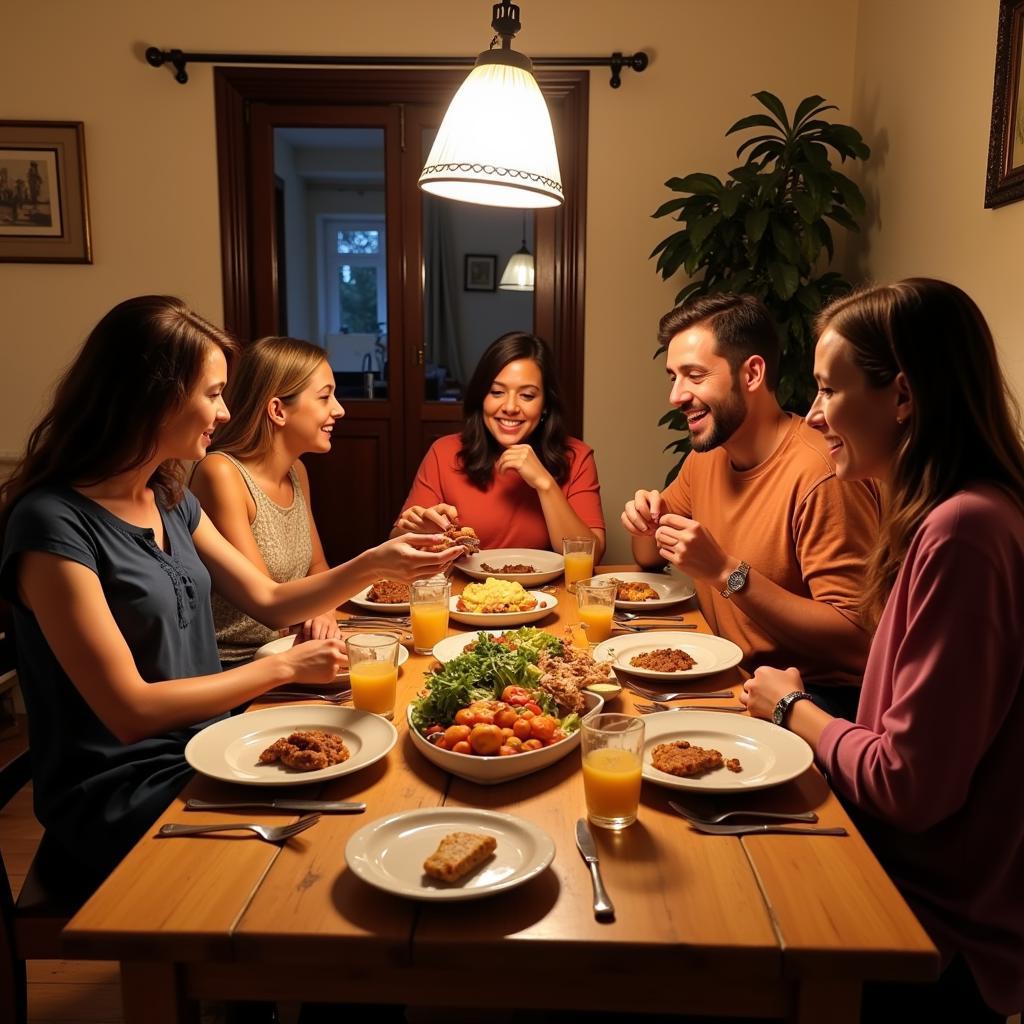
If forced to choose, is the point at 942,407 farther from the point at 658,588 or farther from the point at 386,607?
the point at 386,607

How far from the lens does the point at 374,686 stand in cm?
147

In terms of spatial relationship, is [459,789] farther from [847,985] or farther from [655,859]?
[847,985]

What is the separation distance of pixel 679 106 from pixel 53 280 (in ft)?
8.59

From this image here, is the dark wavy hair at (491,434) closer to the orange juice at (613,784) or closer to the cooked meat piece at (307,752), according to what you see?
the cooked meat piece at (307,752)

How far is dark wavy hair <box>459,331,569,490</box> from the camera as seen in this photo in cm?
298

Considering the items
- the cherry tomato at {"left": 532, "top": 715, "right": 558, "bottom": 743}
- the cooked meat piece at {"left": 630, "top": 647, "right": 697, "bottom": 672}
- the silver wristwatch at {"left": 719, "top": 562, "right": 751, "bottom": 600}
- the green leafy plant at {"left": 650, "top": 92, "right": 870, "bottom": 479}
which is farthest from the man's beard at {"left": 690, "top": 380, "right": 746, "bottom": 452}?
the cherry tomato at {"left": 532, "top": 715, "right": 558, "bottom": 743}

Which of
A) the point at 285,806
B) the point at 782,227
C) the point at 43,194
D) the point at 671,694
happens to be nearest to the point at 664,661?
the point at 671,694

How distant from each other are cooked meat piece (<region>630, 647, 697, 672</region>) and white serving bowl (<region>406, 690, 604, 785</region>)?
394 millimetres

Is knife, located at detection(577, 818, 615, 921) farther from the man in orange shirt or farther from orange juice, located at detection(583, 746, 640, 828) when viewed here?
the man in orange shirt

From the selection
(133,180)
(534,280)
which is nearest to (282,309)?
(133,180)

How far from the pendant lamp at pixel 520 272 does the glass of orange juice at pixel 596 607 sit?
2.34 m

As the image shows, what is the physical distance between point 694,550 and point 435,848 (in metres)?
0.94

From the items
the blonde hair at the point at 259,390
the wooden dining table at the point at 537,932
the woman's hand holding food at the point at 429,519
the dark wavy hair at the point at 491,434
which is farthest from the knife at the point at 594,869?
the dark wavy hair at the point at 491,434

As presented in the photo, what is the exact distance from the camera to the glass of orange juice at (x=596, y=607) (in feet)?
6.06
